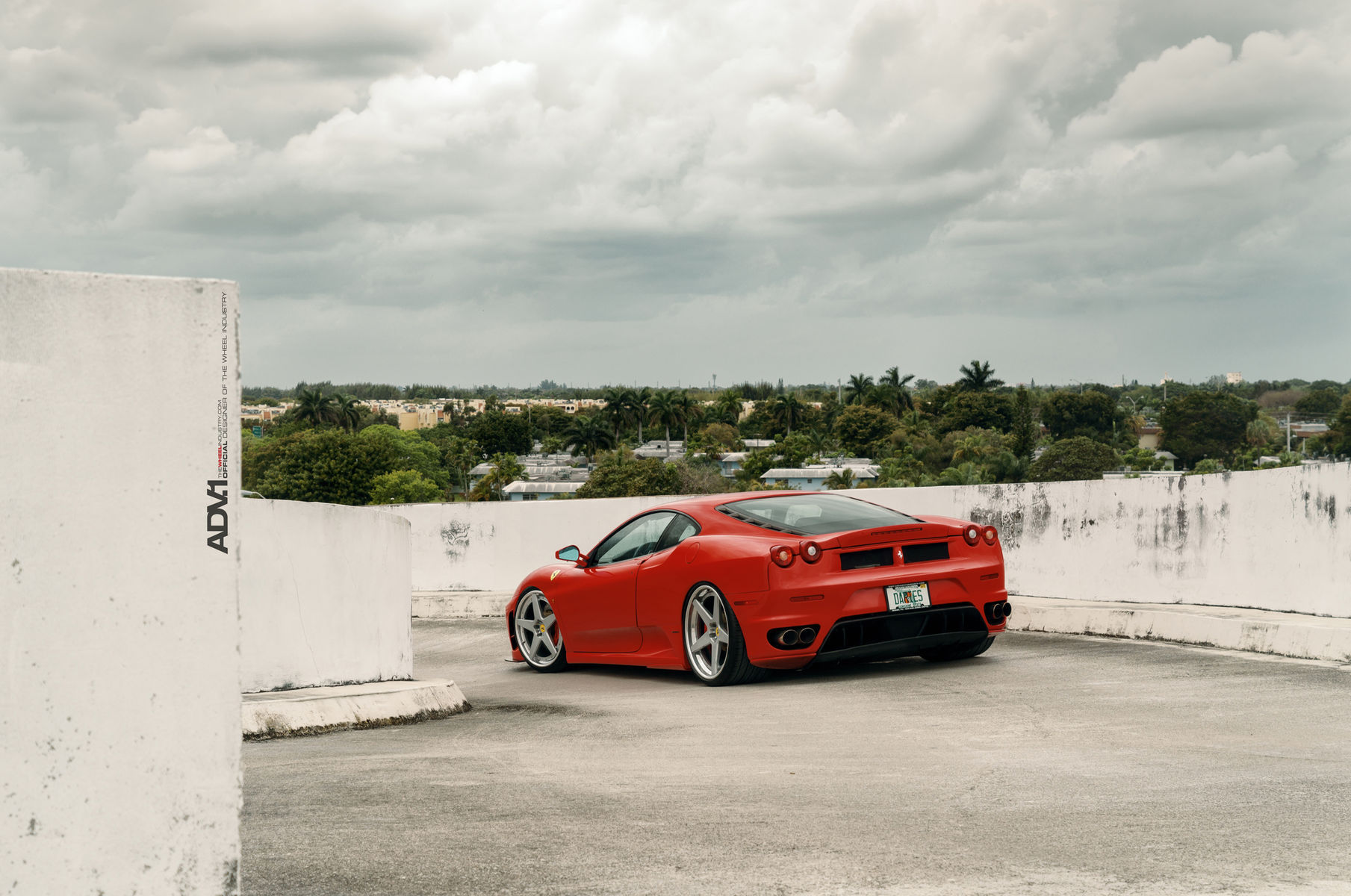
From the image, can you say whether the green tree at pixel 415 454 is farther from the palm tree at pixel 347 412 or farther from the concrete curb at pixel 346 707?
the concrete curb at pixel 346 707

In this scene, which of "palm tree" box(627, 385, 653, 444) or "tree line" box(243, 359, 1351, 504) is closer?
"tree line" box(243, 359, 1351, 504)

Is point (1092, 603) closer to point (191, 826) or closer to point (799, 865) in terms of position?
point (799, 865)

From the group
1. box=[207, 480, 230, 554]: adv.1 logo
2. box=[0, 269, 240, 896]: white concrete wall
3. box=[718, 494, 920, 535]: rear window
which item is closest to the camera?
box=[0, 269, 240, 896]: white concrete wall

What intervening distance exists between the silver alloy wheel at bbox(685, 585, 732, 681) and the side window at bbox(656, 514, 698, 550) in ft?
1.98

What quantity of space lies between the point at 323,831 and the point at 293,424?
165184 mm

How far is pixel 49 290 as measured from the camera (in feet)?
9.53

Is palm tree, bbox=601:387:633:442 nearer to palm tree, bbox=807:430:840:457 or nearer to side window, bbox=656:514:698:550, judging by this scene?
palm tree, bbox=807:430:840:457

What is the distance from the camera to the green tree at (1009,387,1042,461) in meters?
136

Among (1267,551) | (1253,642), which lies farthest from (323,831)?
(1267,551)

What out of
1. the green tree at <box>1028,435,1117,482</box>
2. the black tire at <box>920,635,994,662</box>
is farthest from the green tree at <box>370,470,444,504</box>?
the black tire at <box>920,635,994,662</box>

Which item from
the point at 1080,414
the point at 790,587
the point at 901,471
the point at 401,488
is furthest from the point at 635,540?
the point at 1080,414

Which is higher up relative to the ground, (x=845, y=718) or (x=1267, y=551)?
(x=1267, y=551)

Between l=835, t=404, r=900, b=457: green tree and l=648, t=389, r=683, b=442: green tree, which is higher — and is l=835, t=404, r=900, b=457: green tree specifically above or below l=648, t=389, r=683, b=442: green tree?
below

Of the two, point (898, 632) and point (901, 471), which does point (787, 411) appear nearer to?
point (901, 471)
